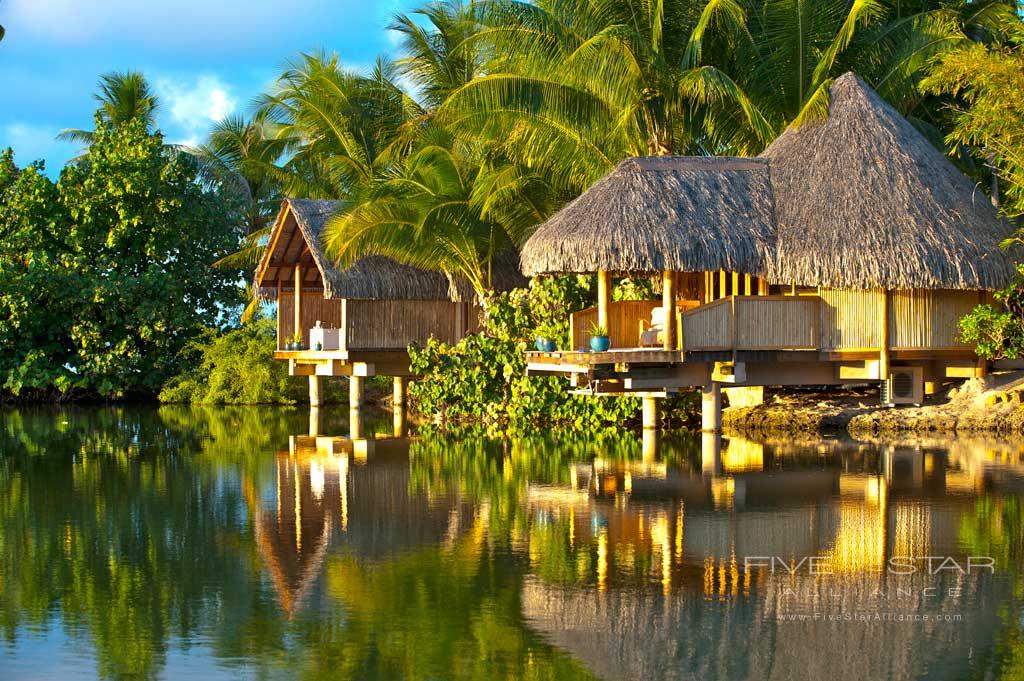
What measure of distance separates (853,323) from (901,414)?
1755 mm

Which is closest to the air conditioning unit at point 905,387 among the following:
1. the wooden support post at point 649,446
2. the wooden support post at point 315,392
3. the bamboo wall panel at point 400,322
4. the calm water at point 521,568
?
the calm water at point 521,568

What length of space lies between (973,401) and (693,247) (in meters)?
4.80

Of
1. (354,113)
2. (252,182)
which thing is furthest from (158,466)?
(252,182)

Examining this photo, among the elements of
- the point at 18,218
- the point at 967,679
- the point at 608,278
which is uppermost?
the point at 18,218

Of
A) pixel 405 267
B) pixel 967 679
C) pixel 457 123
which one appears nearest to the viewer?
pixel 967 679

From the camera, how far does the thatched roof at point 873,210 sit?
57.1 ft

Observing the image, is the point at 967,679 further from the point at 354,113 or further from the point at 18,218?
the point at 18,218

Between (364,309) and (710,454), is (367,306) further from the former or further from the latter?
(710,454)

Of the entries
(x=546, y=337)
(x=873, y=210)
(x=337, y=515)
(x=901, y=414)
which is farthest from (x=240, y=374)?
(x=337, y=515)

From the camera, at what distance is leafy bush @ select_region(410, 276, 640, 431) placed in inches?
836

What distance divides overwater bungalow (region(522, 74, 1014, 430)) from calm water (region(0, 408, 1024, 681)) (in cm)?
245

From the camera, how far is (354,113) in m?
28.6

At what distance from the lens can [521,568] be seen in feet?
29.7

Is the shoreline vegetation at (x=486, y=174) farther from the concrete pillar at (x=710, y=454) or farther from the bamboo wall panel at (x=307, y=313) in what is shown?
the concrete pillar at (x=710, y=454)
